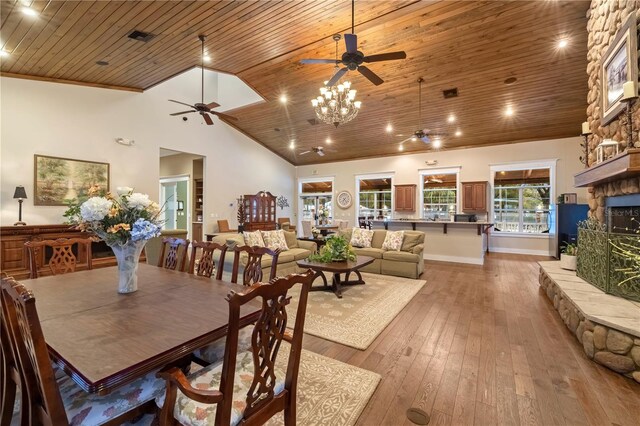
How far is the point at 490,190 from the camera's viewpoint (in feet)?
26.6

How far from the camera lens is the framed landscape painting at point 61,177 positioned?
5.19 m

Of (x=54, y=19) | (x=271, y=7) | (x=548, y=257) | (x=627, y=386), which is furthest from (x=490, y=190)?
(x=54, y=19)

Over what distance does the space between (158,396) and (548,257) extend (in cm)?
920

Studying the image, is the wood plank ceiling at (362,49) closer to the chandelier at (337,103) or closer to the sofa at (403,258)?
the chandelier at (337,103)

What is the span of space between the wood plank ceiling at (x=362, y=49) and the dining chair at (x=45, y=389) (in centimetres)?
370

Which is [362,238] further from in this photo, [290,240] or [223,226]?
[223,226]

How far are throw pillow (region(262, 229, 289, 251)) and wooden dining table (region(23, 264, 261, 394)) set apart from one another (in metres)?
3.35

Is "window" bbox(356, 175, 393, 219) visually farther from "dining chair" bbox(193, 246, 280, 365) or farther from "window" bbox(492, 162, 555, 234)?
"dining chair" bbox(193, 246, 280, 365)

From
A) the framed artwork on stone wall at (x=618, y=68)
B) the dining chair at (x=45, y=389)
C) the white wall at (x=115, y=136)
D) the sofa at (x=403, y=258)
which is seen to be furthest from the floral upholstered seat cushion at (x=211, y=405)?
the white wall at (x=115, y=136)

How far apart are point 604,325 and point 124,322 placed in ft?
11.7

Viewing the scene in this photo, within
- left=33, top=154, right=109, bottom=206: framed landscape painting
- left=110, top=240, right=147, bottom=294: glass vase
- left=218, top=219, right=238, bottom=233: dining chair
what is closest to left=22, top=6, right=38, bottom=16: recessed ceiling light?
left=33, top=154, right=109, bottom=206: framed landscape painting

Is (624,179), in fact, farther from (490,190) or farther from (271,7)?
(490,190)

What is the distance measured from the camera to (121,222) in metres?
1.82

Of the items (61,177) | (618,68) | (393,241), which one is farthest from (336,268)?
(61,177)
